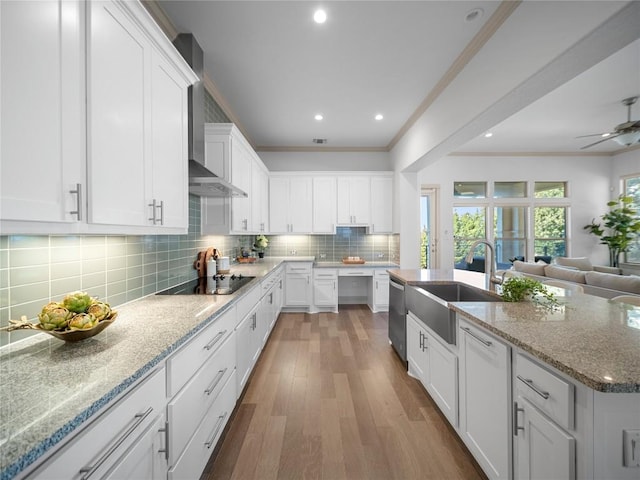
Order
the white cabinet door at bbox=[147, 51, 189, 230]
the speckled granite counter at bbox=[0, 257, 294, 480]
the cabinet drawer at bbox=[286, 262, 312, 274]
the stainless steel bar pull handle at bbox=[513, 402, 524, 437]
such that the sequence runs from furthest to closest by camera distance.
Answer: the cabinet drawer at bbox=[286, 262, 312, 274], the white cabinet door at bbox=[147, 51, 189, 230], the stainless steel bar pull handle at bbox=[513, 402, 524, 437], the speckled granite counter at bbox=[0, 257, 294, 480]

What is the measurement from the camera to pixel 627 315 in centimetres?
141

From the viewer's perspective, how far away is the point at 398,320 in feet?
9.55

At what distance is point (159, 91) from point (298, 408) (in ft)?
7.81

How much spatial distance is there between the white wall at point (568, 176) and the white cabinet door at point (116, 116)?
18.9 ft

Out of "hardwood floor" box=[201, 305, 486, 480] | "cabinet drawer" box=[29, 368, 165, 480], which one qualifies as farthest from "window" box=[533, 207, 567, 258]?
"cabinet drawer" box=[29, 368, 165, 480]

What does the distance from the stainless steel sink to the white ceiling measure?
5.80ft

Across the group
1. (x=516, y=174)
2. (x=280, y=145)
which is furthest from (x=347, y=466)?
(x=516, y=174)

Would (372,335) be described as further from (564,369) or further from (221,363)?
(564,369)

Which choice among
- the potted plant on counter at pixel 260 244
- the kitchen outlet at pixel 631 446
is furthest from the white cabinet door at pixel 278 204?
the kitchen outlet at pixel 631 446

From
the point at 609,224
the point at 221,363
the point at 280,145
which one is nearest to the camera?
the point at 221,363

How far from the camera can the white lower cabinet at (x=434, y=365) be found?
5.76ft

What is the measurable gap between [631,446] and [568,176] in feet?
24.2

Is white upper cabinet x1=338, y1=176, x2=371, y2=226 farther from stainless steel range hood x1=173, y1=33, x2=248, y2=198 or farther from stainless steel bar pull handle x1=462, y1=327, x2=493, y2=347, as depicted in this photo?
stainless steel bar pull handle x1=462, y1=327, x2=493, y2=347

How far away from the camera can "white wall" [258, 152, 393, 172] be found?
5.30 m
